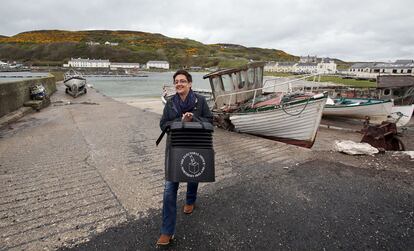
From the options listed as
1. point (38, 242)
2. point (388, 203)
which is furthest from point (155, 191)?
point (388, 203)

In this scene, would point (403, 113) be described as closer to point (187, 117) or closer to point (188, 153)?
point (187, 117)

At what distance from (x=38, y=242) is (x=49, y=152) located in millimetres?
3910

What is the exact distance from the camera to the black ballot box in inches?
96.7

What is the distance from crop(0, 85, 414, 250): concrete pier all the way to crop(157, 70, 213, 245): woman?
26 cm

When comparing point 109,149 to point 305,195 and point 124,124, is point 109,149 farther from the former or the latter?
point 305,195

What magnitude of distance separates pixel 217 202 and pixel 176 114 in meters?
1.64

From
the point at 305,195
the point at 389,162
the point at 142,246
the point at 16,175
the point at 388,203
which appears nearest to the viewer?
the point at 142,246

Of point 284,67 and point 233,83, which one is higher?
point 284,67

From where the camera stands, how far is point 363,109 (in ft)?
42.6

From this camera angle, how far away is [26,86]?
1349 cm

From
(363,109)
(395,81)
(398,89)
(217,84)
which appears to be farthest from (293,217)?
(395,81)

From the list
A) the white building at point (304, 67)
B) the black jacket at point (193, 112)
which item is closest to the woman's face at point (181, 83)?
the black jacket at point (193, 112)

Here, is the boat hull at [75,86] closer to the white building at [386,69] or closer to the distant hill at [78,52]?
the white building at [386,69]

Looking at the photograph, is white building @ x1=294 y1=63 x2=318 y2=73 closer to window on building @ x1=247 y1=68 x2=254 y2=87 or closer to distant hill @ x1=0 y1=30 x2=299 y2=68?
distant hill @ x1=0 y1=30 x2=299 y2=68
